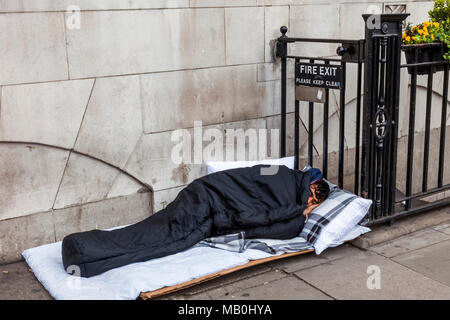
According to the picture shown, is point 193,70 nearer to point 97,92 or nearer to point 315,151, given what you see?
point 97,92

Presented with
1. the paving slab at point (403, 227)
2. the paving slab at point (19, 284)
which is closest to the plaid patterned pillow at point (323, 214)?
the paving slab at point (403, 227)

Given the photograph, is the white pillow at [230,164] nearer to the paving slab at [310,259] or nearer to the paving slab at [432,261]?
the paving slab at [310,259]

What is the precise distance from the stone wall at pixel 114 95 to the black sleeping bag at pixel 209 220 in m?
0.50

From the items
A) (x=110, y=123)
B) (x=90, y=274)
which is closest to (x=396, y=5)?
(x=110, y=123)

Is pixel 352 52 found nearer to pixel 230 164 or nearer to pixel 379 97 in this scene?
pixel 379 97

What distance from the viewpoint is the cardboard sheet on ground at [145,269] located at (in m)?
3.63

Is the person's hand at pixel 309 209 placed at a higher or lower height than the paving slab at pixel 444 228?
higher

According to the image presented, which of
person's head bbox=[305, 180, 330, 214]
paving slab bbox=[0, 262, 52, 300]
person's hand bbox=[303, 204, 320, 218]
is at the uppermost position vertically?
person's head bbox=[305, 180, 330, 214]

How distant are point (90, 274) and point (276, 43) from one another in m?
2.62

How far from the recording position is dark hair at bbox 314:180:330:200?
15.1 ft

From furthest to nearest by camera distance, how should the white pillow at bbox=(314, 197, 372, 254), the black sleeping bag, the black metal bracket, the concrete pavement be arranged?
the black metal bracket < the white pillow at bbox=(314, 197, 372, 254) < the black sleeping bag < the concrete pavement

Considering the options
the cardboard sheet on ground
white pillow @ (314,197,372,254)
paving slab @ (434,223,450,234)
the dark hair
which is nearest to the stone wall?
the cardboard sheet on ground

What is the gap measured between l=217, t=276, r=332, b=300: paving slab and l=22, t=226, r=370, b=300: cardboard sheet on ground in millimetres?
223
